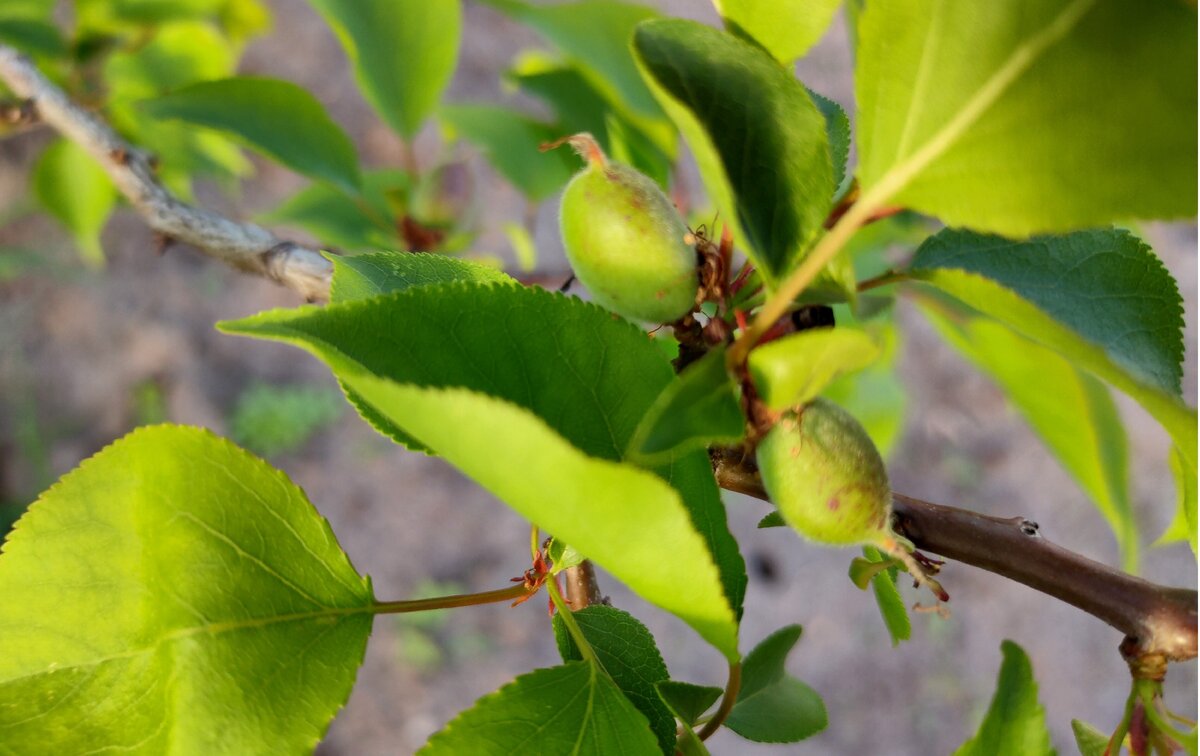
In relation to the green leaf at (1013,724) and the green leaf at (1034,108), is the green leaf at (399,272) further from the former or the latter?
the green leaf at (1013,724)

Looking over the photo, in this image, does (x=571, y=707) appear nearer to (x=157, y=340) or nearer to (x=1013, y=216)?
(x=1013, y=216)

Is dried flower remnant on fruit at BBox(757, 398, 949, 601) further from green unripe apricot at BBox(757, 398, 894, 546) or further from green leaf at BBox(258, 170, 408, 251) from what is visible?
green leaf at BBox(258, 170, 408, 251)

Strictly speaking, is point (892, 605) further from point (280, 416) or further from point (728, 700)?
point (280, 416)

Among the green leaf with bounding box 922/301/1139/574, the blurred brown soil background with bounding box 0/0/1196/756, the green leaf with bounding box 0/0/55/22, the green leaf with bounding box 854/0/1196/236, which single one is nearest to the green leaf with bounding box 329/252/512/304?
the green leaf with bounding box 854/0/1196/236

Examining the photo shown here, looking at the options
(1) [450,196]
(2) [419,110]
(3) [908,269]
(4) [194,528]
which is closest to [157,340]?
(1) [450,196]

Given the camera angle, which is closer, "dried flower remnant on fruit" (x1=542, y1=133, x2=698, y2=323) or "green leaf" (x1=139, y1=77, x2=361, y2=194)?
"dried flower remnant on fruit" (x1=542, y1=133, x2=698, y2=323)

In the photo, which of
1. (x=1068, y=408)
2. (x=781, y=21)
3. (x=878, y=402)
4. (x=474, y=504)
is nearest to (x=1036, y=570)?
(x=781, y=21)
